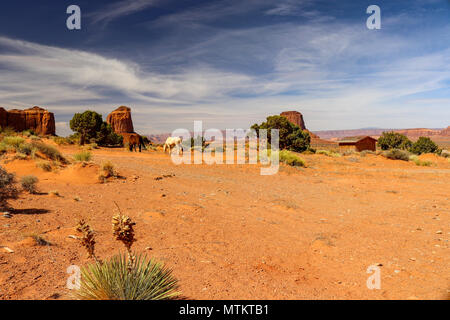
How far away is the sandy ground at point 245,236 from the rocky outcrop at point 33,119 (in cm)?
6675

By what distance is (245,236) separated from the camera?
237 inches

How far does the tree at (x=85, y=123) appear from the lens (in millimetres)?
35438

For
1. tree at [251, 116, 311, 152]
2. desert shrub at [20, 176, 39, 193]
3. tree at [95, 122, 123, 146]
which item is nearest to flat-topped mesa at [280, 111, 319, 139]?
tree at [251, 116, 311, 152]

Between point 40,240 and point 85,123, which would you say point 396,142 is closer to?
point 85,123

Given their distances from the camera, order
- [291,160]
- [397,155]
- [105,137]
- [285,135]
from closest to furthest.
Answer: [291,160] < [397,155] < [285,135] < [105,137]

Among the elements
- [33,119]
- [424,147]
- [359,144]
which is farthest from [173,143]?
[33,119]

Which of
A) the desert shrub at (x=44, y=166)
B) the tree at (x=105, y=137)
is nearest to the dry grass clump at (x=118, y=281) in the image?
the desert shrub at (x=44, y=166)

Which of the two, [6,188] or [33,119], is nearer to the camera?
[6,188]

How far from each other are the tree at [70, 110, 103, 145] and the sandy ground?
27755mm

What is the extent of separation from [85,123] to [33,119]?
4151 centimetres

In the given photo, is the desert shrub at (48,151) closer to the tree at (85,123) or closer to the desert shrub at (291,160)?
the desert shrub at (291,160)

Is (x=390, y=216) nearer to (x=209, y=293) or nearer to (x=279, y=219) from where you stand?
(x=279, y=219)

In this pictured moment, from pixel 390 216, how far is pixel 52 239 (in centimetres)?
864
